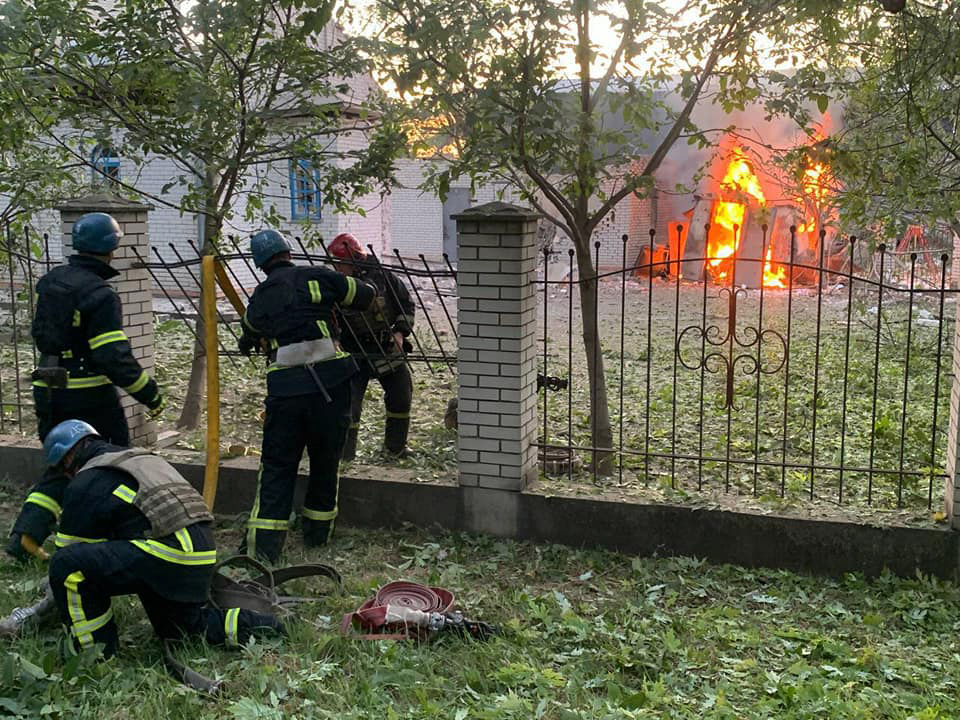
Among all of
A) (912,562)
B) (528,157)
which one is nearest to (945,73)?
(528,157)

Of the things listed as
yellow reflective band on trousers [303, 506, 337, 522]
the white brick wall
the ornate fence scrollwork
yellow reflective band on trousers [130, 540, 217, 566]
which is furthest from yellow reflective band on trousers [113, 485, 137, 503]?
the ornate fence scrollwork

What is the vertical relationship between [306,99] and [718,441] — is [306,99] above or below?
above

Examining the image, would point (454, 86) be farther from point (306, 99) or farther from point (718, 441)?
point (718, 441)

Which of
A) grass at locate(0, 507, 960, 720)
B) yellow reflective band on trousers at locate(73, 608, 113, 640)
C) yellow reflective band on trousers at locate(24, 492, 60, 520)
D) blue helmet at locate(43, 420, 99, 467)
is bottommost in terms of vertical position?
grass at locate(0, 507, 960, 720)

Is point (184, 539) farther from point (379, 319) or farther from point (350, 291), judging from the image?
point (379, 319)

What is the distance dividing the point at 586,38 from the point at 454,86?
87 centimetres

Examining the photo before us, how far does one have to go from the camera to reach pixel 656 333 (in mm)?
13477

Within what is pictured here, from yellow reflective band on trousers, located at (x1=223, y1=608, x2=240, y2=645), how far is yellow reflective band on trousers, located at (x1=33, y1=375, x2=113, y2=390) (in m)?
1.89

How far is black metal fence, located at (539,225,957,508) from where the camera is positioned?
5551 mm

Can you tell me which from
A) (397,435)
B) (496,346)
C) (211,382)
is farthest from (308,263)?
(496,346)

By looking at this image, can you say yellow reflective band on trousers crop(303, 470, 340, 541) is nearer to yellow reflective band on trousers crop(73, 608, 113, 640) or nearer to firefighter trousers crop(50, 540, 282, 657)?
firefighter trousers crop(50, 540, 282, 657)

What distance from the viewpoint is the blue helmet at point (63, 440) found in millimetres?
3967

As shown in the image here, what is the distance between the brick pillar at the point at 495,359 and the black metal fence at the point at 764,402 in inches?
9.9

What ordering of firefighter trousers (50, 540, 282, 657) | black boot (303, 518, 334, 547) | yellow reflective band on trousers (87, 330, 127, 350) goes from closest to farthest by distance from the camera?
firefighter trousers (50, 540, 282, 657) → yellow reflective band on trousers (87, 330, 127, 350) → black boot (303, 518, 334, 547)
